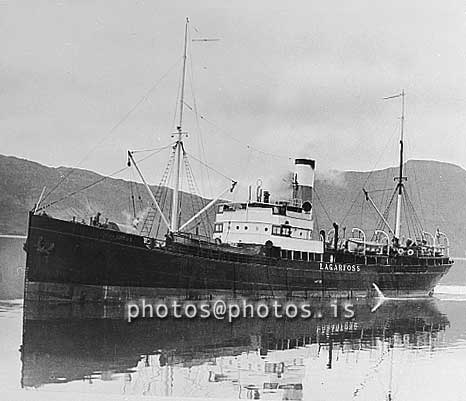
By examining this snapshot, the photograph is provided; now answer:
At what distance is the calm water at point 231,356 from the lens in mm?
5742

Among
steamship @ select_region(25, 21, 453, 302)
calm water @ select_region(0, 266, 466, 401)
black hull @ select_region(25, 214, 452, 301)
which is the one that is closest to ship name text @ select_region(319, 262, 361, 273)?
steamship @ select_region(25, 21, 453, 302)

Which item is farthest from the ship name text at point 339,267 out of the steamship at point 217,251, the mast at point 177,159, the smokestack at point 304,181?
the mast at point 177,159

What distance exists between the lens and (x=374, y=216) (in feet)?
29.1

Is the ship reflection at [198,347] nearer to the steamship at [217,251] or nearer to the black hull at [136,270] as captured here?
the black hull at [136,270]

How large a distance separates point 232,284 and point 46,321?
9.43 ft

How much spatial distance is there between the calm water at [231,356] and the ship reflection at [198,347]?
10 millimetres

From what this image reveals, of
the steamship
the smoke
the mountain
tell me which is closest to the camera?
the mountain

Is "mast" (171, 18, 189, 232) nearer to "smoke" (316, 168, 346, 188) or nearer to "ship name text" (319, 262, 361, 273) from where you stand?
"smoke" (316, 168, 346, 188)

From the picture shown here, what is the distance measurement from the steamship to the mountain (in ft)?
0.47

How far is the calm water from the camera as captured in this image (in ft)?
18.8

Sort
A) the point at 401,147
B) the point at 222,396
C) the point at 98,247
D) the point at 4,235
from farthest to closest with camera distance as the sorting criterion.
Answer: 1. the point at 98,247
2. the point at 4,235
3. the point at 401,147
4. the point at 222,396

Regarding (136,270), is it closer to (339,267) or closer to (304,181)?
(304,181)

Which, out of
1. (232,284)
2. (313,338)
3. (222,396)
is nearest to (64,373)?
(222,396)

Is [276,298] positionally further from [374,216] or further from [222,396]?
[222,396]
